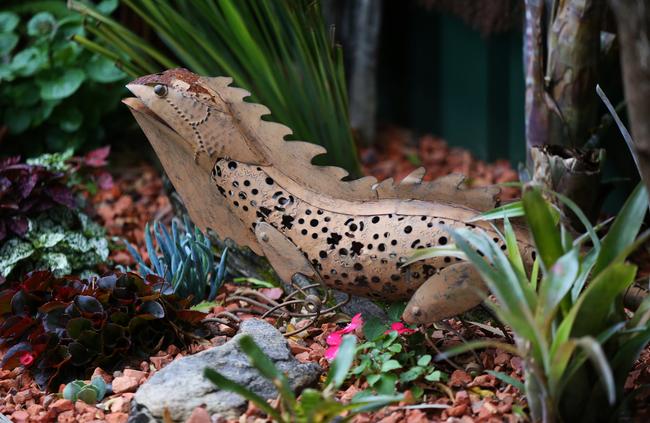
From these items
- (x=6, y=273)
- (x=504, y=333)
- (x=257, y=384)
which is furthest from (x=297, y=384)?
(x=6, y=273)

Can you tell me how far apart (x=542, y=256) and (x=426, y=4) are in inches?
86.4

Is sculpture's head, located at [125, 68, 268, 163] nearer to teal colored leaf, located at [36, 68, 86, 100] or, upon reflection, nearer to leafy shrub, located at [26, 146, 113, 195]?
leafy shrub, located at [26, 146, 113, 195]

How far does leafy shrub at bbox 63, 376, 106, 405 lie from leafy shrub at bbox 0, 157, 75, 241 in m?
0.85

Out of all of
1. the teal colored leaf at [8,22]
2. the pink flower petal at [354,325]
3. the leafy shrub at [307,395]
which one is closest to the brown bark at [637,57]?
the leafy shrub at [307,395]

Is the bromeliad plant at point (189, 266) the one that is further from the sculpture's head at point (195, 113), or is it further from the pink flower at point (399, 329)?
the pink flower at point (399, 329)

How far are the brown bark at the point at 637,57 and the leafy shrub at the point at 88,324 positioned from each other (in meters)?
1.20

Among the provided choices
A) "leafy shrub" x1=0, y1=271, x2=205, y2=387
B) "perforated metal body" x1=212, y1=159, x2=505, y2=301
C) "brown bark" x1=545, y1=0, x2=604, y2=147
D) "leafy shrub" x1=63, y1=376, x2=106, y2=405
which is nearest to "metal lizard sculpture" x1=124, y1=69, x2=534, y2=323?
"perforated metal body" x1=212, y1=159, x2=505, y2=301

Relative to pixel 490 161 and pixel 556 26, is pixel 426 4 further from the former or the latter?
pixel 556 26

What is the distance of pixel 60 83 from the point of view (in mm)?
3398

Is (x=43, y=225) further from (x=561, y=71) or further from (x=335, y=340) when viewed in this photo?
(x=561, y=71)

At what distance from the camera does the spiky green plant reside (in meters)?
2.60

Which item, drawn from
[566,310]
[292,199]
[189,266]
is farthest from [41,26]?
[566,310]

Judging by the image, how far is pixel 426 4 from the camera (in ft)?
11.6

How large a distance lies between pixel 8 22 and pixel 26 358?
1957 millimetres
